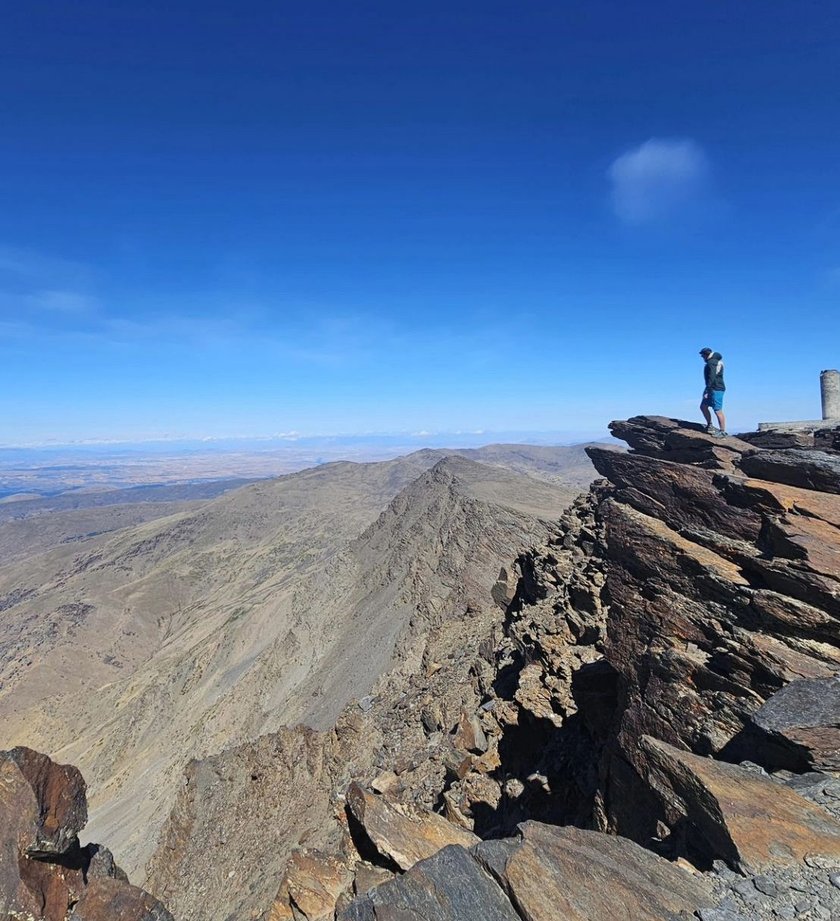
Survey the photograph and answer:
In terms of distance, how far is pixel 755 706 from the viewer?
8422mm

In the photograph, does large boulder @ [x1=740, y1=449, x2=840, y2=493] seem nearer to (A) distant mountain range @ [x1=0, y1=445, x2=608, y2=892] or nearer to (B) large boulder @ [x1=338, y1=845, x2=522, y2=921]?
(B) large boulder @ [x1=338, y1=845, x2=522, y2=921]

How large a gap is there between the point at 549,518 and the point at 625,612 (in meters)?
47.1

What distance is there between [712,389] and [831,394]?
597cm

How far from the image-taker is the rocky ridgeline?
6.14 meters

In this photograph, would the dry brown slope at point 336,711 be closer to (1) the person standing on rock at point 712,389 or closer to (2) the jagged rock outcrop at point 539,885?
(2) the jagged rock outcrop at point 539,885

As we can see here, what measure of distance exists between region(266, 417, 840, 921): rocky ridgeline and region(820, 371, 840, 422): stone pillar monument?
4.90 metres

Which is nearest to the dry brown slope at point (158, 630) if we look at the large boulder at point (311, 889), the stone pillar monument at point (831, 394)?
the large boulder at point (311, 889)

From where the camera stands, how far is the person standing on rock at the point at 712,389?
16844 millimetres

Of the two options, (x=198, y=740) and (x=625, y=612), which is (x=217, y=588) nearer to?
(x=198, y=740)

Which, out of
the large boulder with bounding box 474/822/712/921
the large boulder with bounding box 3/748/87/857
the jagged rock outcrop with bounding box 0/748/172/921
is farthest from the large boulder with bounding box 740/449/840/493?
the large boulder with bounding box 3/748/87/857

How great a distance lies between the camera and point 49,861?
921 cm

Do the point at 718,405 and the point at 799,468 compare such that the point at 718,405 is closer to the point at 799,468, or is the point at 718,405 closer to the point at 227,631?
the point at 799,468

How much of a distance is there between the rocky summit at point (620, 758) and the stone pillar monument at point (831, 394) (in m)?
4.01

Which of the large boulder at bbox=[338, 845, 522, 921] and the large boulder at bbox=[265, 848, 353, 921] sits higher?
the large boulder at bbox=[338, 845, 522, 921]
